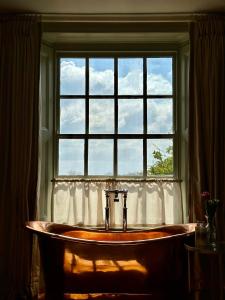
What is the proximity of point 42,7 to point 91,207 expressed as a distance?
178cm

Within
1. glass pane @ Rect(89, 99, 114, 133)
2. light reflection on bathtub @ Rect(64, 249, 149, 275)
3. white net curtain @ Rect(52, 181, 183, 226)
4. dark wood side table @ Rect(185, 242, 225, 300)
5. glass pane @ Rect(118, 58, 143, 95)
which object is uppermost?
glass pane @ Rect(118, 58, 143, 95)

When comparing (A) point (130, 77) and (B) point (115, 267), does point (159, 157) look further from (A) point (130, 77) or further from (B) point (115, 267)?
(B) point (115, 267)

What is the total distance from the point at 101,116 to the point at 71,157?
48 cm

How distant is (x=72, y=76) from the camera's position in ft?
12.8

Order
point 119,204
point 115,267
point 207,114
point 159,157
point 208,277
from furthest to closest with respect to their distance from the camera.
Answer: point 159,157
point 119,204
point 207,114
point 208,277
point 115,267

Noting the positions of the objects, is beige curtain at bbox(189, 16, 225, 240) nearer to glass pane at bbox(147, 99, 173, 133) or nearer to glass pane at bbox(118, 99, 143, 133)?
glass pane at bbox(147, 99, 173, 133)

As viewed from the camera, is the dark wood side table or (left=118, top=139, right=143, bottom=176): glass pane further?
(left=118, top=139, right=143, bottom=176): glass pane

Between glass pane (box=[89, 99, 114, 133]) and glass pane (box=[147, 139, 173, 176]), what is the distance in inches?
16.4

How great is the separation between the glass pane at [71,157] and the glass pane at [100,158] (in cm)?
9

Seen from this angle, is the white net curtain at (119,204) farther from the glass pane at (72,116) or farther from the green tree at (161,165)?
the glass pane at (72,116)

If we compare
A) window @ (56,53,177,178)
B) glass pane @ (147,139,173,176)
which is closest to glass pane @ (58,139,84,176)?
window @ (56,53,177,178)

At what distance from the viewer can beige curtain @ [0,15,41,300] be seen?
131 inches

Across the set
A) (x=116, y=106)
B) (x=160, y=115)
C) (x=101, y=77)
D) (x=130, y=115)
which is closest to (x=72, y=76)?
(x=101, y=77)

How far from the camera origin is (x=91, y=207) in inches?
145
